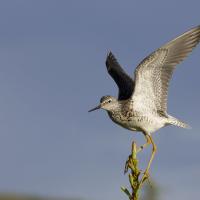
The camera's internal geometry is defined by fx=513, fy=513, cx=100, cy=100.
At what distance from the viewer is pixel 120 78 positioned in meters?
17.5

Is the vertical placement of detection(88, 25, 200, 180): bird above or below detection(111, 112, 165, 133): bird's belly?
above

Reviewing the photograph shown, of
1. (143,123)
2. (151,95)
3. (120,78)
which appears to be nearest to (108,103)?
(151,95)

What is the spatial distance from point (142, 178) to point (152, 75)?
9.24 meters

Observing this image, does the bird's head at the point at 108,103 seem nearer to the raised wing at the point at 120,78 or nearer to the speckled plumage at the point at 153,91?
the speckled plumage at the point at 153,91

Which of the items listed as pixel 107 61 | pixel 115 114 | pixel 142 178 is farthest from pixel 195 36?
pixel 142 178

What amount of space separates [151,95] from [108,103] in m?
1.34

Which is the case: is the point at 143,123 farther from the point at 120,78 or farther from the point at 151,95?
the point at 120,78

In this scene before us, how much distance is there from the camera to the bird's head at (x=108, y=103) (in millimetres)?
15312

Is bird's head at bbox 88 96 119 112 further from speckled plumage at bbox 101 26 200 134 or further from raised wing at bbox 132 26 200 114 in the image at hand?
raised wing at bbox 132 26 200 114

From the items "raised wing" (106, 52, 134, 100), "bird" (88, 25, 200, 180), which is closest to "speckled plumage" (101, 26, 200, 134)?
"bird" (88, 25, 200, 180)

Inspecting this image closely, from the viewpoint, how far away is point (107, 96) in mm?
15852

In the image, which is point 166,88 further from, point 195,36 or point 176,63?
point 195,36

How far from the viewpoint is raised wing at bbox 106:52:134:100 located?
16.4 meters

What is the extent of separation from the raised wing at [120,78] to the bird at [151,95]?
0.43ft
